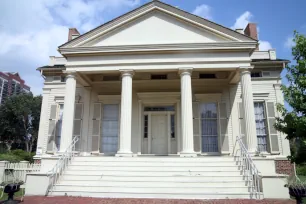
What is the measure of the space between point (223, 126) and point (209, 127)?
2.52 feet

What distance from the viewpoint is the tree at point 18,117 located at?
127 feet

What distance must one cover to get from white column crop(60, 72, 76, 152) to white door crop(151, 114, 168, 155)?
15.5 ft

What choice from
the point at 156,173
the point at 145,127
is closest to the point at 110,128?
the point at 145,127

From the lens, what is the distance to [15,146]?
46594mm

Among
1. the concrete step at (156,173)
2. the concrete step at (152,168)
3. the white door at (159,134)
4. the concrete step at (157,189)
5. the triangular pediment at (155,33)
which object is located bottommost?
the concrete step at (157,189)

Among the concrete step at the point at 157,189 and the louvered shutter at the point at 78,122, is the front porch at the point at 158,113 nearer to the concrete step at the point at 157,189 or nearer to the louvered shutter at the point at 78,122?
the louvered shutter at the point at 78,122

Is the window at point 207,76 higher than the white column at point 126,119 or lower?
higher

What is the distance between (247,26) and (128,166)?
42.5 feet

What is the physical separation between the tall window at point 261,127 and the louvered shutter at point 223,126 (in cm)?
214

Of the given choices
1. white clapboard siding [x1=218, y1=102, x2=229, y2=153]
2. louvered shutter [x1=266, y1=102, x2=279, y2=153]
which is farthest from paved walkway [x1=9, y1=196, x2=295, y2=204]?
louvered shutter [x1=266, y1=102, x2=279, y2=153]

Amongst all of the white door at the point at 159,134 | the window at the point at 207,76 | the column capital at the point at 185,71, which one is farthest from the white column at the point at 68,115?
the window at the point at 207,76

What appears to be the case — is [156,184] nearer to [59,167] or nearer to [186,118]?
[186,118]

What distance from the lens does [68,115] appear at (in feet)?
37.1

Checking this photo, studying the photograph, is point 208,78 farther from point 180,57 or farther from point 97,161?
point 97,161
